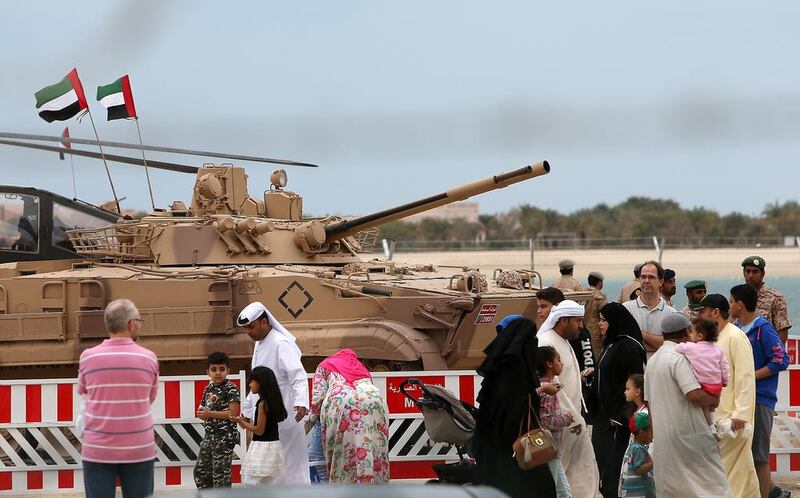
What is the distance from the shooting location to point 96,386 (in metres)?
8.43

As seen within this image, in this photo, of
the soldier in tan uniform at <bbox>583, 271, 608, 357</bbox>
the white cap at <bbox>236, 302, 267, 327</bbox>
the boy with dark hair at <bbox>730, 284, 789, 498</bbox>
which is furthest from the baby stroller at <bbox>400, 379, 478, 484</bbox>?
the soldier in tan uniform at <bbox>583, 271, 608, 357</bbox>

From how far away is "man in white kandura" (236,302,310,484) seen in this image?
1039 cm

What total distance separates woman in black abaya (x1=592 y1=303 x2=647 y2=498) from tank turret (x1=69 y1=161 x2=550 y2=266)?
14.8ft

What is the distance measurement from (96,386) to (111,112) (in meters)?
11.7

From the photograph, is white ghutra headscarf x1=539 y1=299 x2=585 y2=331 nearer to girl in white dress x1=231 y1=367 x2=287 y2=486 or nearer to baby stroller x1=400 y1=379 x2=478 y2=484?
baby stroller x1=400 y1=379 x2=478 y2=484

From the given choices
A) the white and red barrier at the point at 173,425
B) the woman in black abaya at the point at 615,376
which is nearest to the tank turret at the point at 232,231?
the white and red barrier at the point at 173,425

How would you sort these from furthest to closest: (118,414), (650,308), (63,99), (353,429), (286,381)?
(63,99) < (650,308) < (286,381) < (353,429) < (118,414)

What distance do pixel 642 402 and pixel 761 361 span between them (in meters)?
1.26

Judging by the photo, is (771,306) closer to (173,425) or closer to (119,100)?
(173,425)

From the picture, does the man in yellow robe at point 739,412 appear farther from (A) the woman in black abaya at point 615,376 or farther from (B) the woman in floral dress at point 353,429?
(B) the woman in floral dress at point 353,429

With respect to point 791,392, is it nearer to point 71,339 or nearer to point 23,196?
point 71,339

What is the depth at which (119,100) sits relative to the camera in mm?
19562

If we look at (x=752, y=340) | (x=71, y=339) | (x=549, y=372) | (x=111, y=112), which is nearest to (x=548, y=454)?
(x=549, y=372)

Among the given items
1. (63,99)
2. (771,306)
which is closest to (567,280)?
(771,306)
